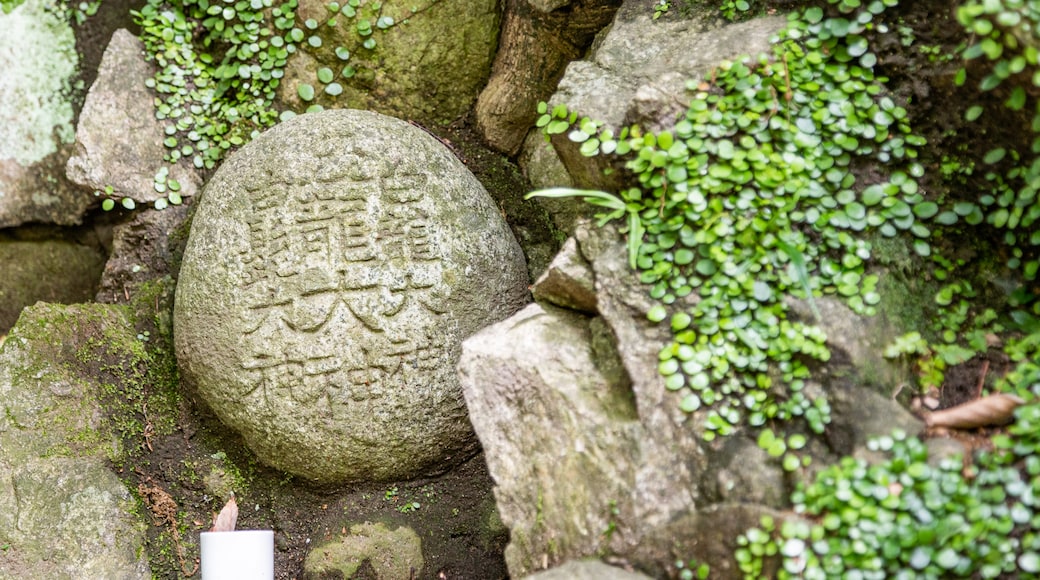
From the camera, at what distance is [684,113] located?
2418mm

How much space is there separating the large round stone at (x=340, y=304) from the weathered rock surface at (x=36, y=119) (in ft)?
4.09

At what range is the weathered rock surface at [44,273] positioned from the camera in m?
3.94

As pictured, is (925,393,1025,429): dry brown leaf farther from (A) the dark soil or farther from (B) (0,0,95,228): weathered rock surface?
Answer: (B) (0,0,95,228): weathered rock surface

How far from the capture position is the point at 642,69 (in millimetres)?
Result: 2789

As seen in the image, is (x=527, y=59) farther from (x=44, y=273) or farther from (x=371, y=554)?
(x=44, y=273)

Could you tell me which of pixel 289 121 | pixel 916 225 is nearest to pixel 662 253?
pixel 916 225

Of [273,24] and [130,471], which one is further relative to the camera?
[273,24]

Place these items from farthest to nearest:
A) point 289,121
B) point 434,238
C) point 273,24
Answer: point 273,24, point 289,121, point 434,238

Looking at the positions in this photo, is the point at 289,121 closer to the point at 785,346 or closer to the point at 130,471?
the point at 130,471

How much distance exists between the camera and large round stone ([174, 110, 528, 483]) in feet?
9.59

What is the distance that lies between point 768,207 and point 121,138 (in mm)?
2805

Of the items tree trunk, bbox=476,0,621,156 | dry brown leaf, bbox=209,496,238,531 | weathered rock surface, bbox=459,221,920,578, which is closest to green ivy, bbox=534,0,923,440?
weathered rock surface, bbox=459,221,920,578

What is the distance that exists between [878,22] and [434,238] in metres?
1.60

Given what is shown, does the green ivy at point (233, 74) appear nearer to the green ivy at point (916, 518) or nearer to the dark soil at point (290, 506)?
the dark soil at point (290, 506)
